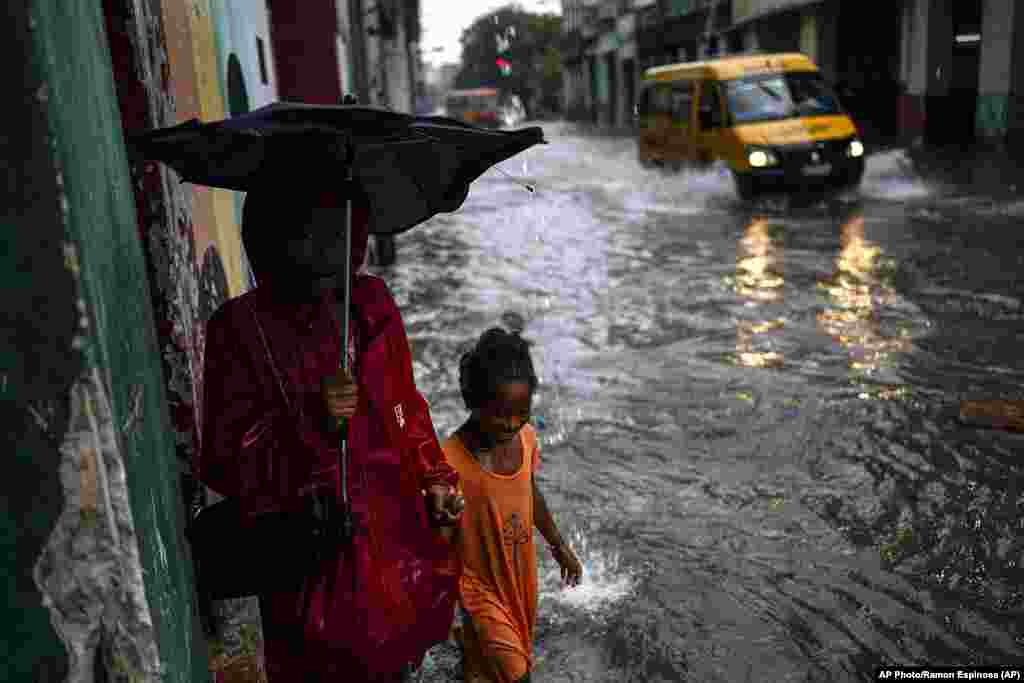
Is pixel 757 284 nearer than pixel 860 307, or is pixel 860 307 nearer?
pixel 860 307

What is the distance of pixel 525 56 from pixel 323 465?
3379 inches

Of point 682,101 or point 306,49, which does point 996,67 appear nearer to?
point 682,101

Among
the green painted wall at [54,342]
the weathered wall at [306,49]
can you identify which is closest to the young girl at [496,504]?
the green painted wall at [54,342]

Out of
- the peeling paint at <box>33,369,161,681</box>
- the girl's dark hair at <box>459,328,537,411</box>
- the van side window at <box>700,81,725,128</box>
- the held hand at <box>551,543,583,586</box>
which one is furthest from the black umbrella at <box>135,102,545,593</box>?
the van side window at <box>700,81,725,128</box>

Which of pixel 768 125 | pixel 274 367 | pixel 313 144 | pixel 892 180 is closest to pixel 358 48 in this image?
pixel 768 125

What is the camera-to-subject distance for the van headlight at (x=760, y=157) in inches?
567

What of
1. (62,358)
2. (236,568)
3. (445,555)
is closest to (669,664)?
(445,555)

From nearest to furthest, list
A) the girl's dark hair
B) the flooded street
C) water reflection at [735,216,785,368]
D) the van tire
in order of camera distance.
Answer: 1. the girl's dark hair
2. the flooded street
3. water reflection at [735,216,785,368]
4. the van tire

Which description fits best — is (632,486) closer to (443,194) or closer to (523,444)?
(523,444)

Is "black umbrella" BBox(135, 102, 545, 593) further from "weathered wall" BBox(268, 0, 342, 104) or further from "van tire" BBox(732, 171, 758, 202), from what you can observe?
"van tire" BBox(732, 171, 758, 202)

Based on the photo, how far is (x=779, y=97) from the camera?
15.1 m

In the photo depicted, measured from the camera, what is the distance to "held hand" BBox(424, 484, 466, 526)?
2.23 meters

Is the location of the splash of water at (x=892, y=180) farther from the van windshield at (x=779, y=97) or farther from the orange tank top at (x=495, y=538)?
the orange tank top at (x=495, y=538)

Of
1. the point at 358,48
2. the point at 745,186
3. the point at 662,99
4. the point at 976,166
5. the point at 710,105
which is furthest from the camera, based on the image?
the point at 662,99
